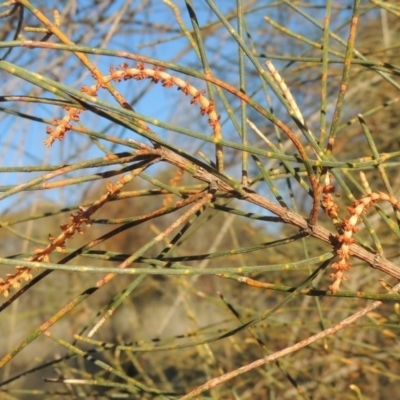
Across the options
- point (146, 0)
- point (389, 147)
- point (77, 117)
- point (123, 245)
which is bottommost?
point (123, 245)

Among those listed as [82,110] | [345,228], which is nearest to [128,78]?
[82,110]

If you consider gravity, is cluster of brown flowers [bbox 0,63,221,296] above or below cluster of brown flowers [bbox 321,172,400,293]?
above

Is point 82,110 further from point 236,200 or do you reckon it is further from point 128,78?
point 236,200

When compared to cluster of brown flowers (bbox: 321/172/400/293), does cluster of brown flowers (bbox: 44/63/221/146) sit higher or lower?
higher

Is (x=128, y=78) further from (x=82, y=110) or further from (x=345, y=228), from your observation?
(x=345, y=228)

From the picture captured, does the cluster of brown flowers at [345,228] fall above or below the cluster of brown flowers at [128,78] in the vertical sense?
below

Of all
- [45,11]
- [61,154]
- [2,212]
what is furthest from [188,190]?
[45,11]

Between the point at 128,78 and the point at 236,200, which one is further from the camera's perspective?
the point at 236,200

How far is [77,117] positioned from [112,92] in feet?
0.10

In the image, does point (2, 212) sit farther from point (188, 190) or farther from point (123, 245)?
point (123, 245)

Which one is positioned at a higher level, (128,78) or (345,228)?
(128,78)

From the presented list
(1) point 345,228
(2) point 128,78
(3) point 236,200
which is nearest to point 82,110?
(2) point 128,78

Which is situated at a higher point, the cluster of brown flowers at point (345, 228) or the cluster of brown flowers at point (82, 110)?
the cluster of brown flowers at point (82, 110)

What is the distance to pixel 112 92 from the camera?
36cm
